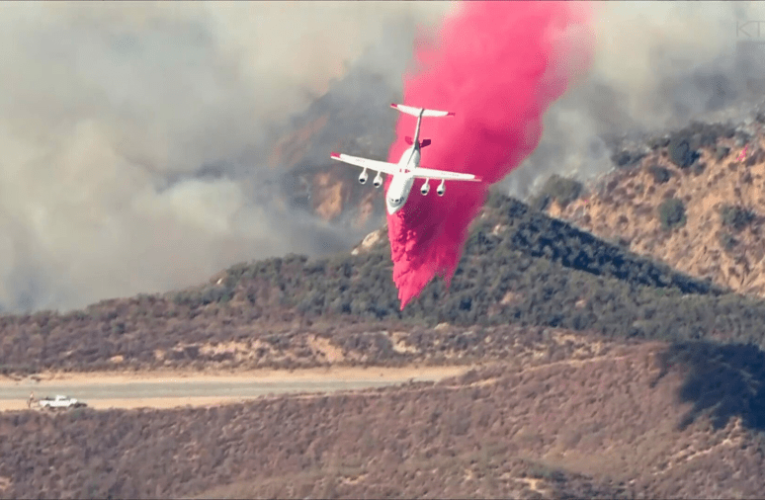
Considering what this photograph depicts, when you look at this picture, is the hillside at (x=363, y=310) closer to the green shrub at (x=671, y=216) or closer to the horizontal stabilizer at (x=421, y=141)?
the green shrub at (x=671, y=216)

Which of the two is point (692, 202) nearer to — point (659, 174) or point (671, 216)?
point (671, 216)

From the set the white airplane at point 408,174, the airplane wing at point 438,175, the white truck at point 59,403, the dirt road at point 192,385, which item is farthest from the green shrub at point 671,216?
the airplane wing at point 438,175

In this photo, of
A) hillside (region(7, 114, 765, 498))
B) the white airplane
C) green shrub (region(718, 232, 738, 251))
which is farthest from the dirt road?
green shrub (region(718, 232, 738, 251))

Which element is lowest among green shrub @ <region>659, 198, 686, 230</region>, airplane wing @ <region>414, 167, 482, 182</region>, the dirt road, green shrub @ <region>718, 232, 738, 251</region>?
the dirt road

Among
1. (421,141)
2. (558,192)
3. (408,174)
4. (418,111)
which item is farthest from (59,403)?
(558,192)

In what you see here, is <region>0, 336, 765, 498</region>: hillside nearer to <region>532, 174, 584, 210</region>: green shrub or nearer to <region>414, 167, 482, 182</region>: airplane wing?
<region>414, 167, 482, 182</region>: airplane wing

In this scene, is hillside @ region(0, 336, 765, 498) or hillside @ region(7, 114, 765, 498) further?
hillside @ region(7, 114, 765, 498)

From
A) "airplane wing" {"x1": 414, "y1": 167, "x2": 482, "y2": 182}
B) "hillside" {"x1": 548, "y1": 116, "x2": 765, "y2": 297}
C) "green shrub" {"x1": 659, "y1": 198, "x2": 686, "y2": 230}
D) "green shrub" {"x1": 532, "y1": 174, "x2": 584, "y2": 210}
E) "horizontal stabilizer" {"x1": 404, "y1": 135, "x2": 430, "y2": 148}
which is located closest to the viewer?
"airplane wing" {"x1": 414, "y1": 167, "x2": 482, "y2": 182}
